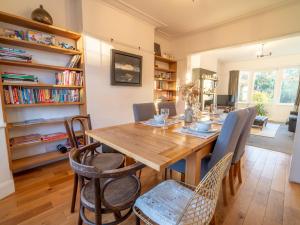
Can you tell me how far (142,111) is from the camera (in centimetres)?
217

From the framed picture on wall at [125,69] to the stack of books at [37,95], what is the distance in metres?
0.77

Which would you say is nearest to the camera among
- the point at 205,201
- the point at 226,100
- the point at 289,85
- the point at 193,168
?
the point at 205,201

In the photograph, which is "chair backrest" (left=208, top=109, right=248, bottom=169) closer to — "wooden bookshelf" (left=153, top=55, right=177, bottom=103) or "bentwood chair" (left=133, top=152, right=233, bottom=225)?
"bentwood chair" (left=133, top=152, right=233, bottom=225)

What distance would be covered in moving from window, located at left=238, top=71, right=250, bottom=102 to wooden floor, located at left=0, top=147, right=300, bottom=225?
5.60 m

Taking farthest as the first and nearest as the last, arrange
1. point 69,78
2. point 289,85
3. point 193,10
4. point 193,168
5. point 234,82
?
point 234,82, point 289,85, point 193,10, point 69,78, point 193,168

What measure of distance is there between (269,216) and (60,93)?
115 inches

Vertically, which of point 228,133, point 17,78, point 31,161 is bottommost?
point 31,161

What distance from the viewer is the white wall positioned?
8.30 ft

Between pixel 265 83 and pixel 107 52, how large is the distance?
6.93 metres

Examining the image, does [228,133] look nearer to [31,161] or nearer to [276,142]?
[31,161]

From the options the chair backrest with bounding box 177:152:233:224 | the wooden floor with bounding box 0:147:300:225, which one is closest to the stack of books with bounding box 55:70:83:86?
the wooden floor with bounding box 0:147:300:225

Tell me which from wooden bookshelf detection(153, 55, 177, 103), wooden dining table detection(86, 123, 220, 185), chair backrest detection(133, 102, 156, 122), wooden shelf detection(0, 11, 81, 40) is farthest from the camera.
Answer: wooden bookshelf detection(153, 55, 177, 103)

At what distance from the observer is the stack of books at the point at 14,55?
1.83m

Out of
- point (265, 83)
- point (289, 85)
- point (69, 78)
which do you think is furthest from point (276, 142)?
point (69, 78)
